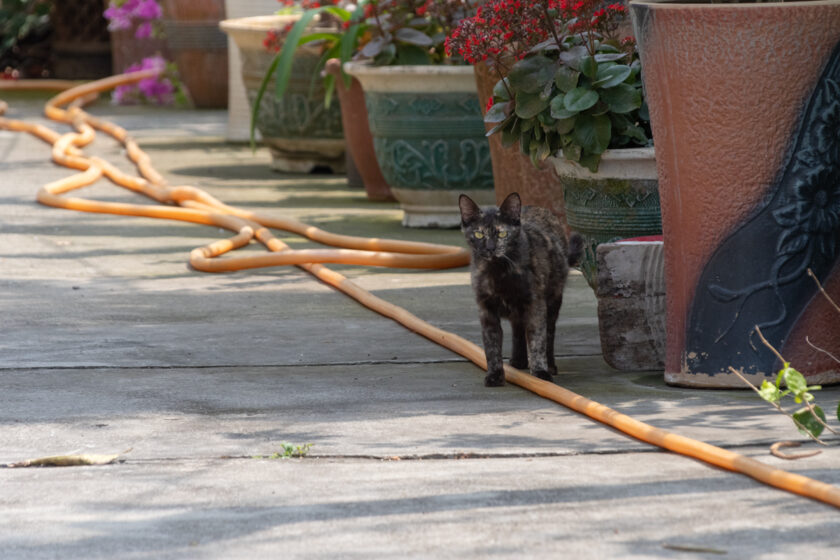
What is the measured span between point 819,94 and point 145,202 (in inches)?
211

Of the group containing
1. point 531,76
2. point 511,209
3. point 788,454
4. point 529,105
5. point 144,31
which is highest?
point 531,76

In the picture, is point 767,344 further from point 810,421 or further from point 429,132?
point 429,132

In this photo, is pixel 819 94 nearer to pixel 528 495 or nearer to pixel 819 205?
pixel 819 205

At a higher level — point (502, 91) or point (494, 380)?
point (502, 91)

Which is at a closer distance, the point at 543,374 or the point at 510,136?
the point at 543,374

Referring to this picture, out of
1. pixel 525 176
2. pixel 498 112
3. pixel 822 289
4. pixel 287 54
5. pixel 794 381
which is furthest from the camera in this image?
pixel 287 54

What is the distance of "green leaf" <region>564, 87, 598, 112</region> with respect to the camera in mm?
4836

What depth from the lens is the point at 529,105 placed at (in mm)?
5016

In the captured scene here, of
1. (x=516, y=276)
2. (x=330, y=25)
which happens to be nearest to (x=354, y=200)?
(x=330, y=25)

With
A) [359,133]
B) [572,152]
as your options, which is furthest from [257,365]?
[359,133]

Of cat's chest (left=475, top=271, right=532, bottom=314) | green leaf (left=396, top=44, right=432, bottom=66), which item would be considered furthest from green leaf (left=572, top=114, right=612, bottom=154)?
green leaf (left=396, top=44, right=432, bottom=66)

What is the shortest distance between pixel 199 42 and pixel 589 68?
8679 mm

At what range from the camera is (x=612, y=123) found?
4984 mm

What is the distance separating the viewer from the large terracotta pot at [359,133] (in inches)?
330
